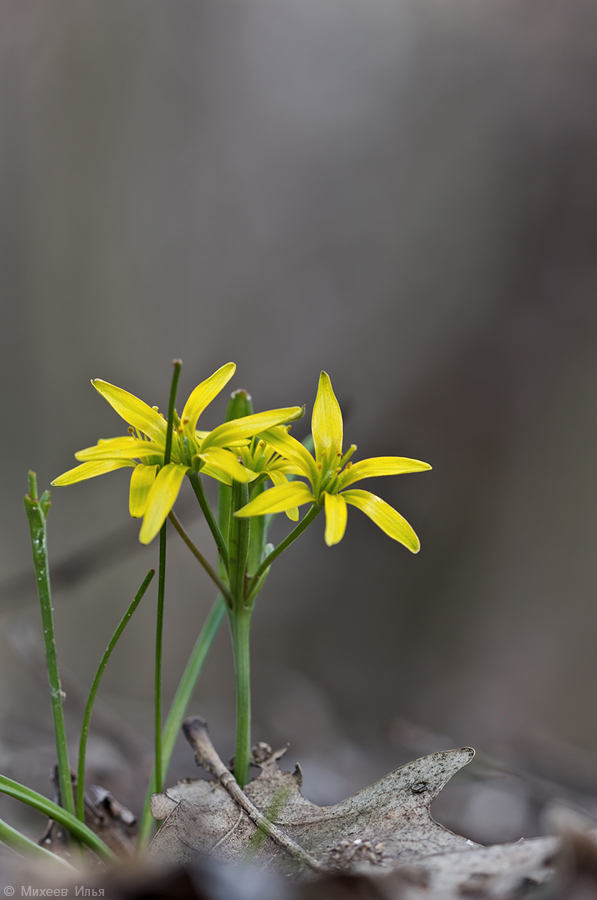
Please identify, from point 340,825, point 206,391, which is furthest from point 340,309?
point 340,825

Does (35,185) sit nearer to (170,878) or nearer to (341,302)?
(341,302)

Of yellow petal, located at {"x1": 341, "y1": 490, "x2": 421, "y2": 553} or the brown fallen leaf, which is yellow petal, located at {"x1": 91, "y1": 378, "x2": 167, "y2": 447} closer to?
yellow petal, located at {"x1": 341, "y1": 490, "x2": 421, "y2": 553}

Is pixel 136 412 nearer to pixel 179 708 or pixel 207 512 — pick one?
pixel 207 512

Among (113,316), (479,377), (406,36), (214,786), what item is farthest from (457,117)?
(214,786)

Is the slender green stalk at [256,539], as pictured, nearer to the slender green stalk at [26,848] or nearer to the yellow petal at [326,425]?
the yellow petal at [326,425]

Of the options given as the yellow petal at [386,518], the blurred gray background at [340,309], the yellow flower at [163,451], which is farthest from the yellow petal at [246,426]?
the blurred gray background at [340,309]
